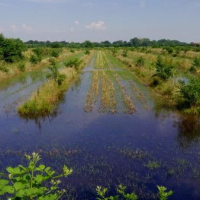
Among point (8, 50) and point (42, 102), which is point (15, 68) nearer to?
point (8, 50)

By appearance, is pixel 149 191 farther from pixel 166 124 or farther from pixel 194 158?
pixel 166 124

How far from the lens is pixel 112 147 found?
12.6 meters

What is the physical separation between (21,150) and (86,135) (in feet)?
11.5

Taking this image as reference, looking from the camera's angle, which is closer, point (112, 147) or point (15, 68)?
point (112, 147)

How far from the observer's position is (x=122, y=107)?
19.4m

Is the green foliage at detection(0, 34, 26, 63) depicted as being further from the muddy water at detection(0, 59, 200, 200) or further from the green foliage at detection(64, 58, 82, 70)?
the muddy water at detection(0, 59, 200, 200)

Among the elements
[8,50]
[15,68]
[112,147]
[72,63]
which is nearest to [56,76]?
[72,63]

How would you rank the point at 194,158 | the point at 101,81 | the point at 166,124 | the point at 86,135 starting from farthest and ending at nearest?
the point at 101,81 < the point at 166,124 < the point at 86,135 < the point at 194,158

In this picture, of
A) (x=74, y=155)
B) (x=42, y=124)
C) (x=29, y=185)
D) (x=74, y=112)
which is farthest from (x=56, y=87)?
(x=29, y=185)

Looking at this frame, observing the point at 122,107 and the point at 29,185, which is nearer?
the point at 29,185

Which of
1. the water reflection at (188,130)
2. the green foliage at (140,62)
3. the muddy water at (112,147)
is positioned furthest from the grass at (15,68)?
the water reflection at (188,130)

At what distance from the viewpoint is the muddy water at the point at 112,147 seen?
965 cm

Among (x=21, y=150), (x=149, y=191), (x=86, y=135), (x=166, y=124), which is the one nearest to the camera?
(x=149, y=191)

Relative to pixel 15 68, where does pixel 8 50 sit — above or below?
above
